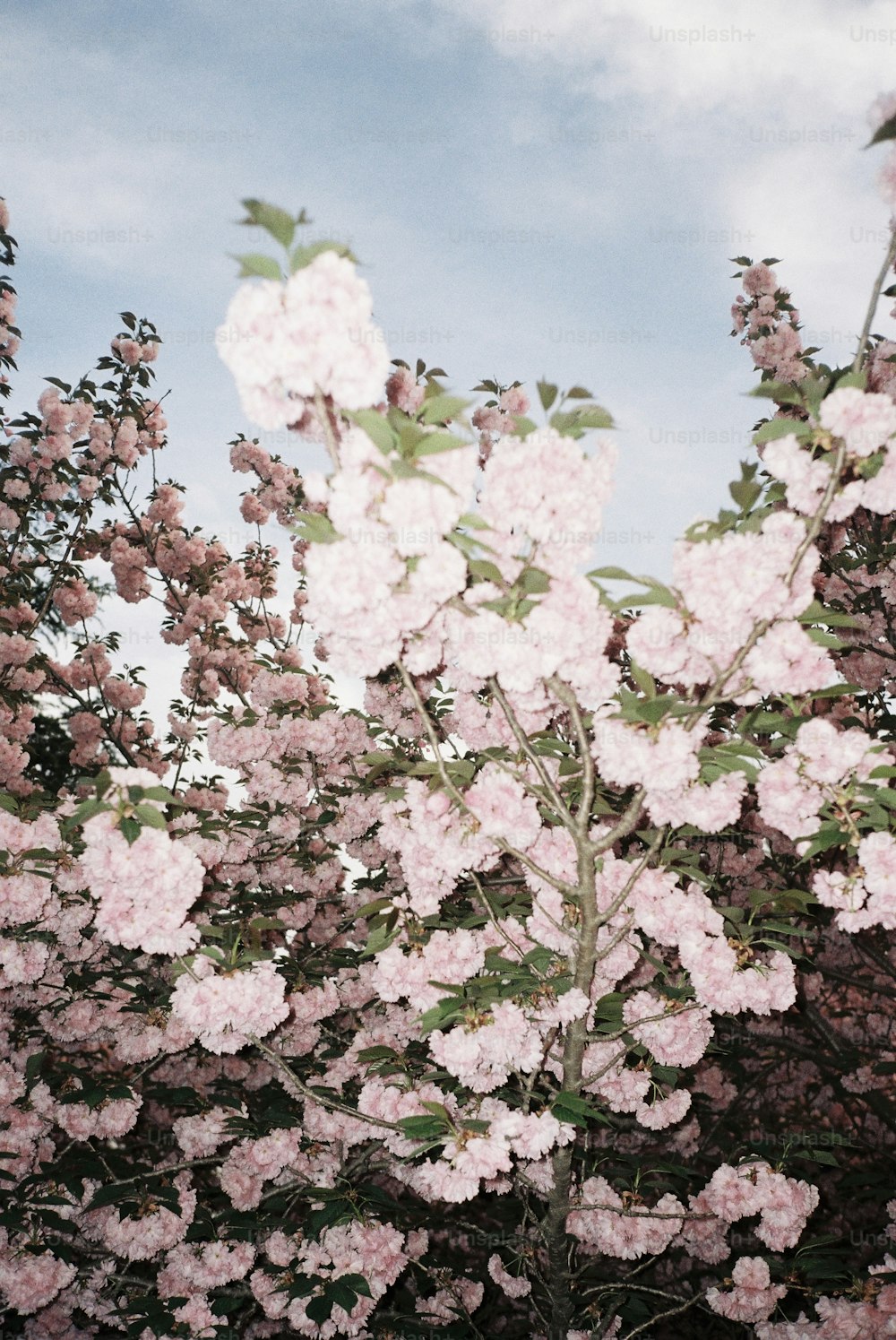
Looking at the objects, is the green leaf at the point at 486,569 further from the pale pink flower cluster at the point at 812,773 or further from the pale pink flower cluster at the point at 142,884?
the pale pink flower cluster at the point at 142,884

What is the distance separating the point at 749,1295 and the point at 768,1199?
0.52m

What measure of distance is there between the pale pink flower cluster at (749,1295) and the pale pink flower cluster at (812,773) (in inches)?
88.6

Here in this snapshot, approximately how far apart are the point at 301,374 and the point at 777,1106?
625 cm

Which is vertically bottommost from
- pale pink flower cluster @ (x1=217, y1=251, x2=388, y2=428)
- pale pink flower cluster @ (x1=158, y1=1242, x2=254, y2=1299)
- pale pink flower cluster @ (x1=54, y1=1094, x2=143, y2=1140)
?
pale pink flower cluster @ (x1=158, y1=1242, x2=254, y2=1299)

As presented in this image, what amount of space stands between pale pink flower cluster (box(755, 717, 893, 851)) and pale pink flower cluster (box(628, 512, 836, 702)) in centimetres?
18

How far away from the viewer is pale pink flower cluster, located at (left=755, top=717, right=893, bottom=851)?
8.59 feet

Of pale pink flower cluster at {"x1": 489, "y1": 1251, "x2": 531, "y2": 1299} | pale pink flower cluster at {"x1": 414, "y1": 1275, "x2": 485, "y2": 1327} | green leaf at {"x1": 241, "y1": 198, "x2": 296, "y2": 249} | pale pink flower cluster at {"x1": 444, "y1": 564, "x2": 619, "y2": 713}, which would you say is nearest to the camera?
green leaf at {"x1": 241, "y1": 198, "x2": 296, "y2": 249}

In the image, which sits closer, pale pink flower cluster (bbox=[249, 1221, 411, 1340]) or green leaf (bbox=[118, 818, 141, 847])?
green leaf (bbox=[118, 818, 141, 847])

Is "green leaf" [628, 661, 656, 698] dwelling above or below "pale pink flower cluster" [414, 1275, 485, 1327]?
above

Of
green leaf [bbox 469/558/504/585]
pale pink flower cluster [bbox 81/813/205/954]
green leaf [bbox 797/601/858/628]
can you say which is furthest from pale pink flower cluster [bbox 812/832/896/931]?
pale pink flower cluster [bbox 81/813/205/954]

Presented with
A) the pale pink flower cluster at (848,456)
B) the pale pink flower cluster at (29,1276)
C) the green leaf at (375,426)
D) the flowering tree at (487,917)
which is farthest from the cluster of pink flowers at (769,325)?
the pale pink flower cluster at (29,1276)

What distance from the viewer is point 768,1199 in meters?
3.62

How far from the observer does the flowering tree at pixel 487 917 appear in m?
2.32

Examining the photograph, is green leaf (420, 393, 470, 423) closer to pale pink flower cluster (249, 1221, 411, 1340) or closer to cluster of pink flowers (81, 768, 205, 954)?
cluster of pink flowers (81, 768, 205, 954)
